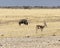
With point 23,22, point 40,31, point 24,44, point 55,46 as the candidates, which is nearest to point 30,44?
point 24,44

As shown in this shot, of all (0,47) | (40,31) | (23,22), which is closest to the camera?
(0,47)

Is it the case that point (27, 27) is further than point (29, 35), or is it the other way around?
point (27, 27)

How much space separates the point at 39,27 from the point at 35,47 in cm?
1001

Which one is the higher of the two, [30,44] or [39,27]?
[30,44]

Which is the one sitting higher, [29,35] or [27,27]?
[29,35]

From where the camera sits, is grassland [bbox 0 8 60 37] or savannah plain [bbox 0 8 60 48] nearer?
savannah plain [bbox 0 8 60 48]

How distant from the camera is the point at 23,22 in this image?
3528 cm

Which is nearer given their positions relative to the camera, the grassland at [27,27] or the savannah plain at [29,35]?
the savannah plain at [29,35]

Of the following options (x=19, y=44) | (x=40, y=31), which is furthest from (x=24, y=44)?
(x=40, y=31)

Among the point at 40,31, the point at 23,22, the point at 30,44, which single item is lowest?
the point at 23,22

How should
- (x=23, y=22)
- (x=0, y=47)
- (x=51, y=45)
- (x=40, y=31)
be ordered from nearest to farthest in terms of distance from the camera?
(x=0, y=47) < (x=51, y=45) < (x=40, y=31) < (x=23, y=22)

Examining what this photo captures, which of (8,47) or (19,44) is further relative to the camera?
(19,44)

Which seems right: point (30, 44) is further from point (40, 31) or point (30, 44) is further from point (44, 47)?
point (40, 31)

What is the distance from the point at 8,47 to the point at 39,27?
1037 cm
